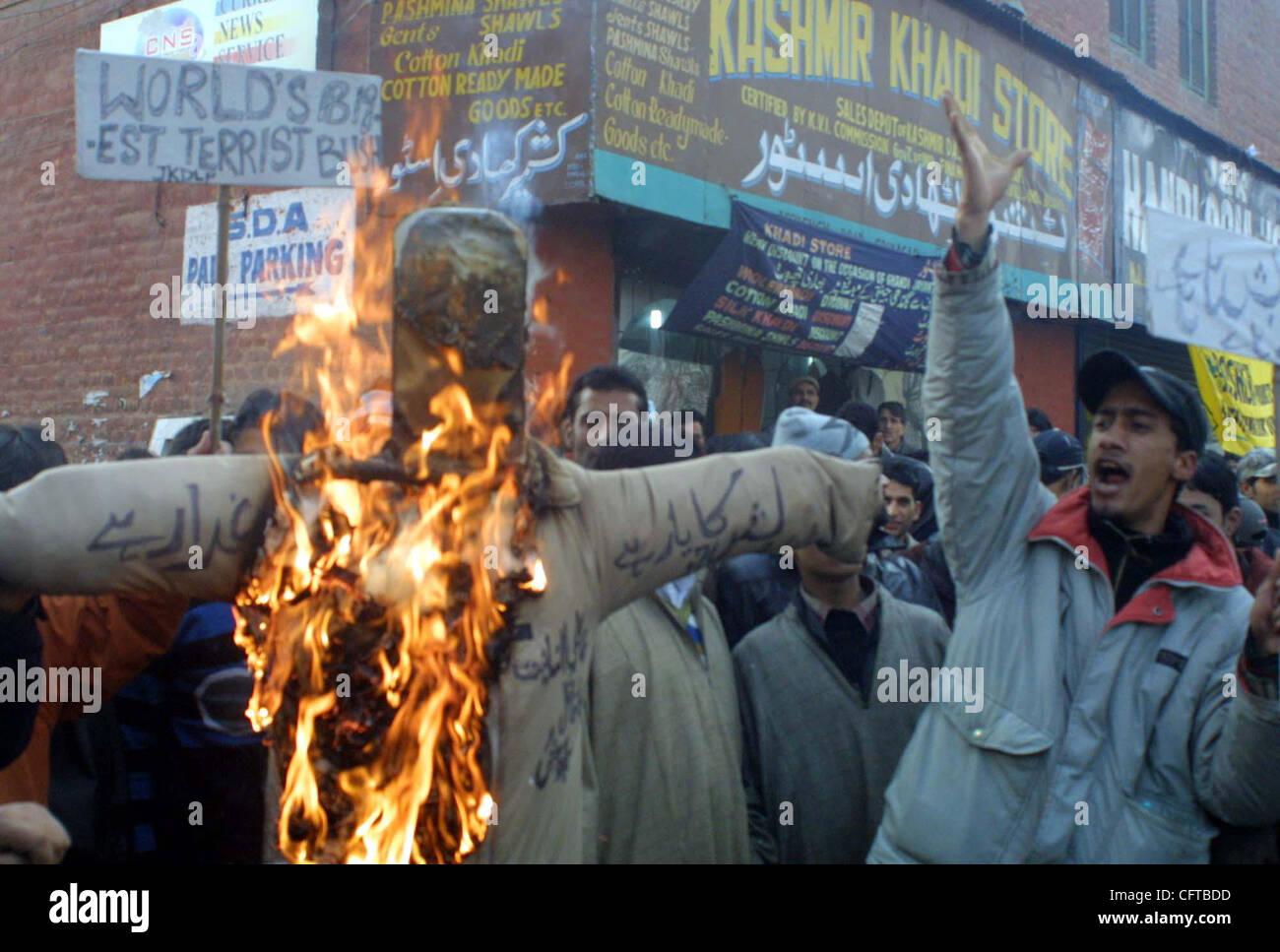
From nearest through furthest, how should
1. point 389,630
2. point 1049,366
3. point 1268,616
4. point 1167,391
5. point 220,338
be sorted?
1. point 389,630
2. point 1268,616
3. point 1167,391
4. point 220,338
5. point 1049,366

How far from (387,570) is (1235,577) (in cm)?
191

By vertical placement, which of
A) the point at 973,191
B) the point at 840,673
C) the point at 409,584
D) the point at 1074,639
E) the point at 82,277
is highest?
the point at 82,277

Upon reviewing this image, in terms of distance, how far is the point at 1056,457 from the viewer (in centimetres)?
520

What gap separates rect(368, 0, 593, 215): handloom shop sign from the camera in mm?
7496

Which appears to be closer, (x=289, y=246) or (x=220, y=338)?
(x=220, y=338)

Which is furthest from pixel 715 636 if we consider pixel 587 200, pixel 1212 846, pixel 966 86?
pixel 966 86

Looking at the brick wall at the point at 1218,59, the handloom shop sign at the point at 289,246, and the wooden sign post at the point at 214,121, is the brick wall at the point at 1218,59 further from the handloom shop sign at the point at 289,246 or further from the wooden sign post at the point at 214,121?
the wooden sign post at the point at 214,121

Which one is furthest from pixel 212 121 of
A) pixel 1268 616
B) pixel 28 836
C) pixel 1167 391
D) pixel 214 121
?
pixel 1268 616

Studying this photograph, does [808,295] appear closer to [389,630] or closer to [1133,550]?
[1133,550]

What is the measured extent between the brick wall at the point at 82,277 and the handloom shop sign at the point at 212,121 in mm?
4487

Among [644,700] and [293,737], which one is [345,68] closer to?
[644,700]

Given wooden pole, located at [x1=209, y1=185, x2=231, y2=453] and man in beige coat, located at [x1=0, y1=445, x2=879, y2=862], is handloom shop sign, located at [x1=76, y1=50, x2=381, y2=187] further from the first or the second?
man in beige coat, located at [x1=0, y1=445, x2=879, y2=862]

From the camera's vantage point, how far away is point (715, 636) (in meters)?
3.17

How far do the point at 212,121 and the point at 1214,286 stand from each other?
3009 mm
